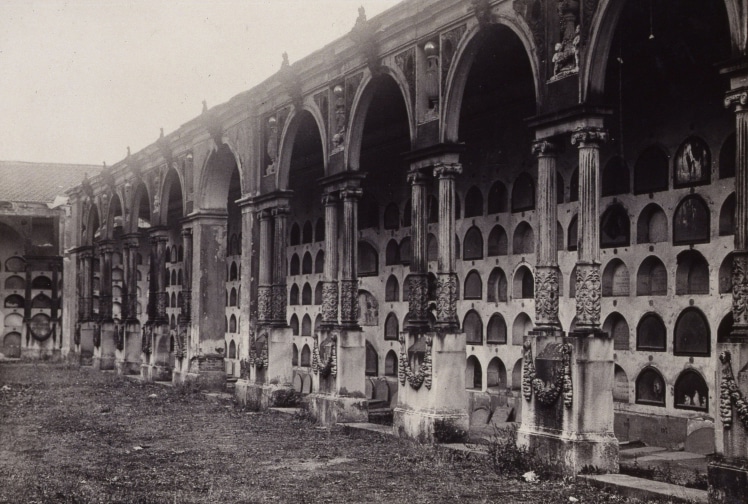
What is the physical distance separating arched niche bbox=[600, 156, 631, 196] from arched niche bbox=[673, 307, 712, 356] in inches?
88.5

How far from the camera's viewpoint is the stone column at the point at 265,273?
61.7 feet

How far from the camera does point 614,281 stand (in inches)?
555

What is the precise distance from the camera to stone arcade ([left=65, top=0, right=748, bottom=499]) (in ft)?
34.9

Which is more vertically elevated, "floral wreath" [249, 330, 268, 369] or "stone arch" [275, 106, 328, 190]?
"stone arch" [275, 106, 328, 190]

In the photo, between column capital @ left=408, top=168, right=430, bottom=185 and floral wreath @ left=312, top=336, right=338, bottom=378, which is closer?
column capital @ left=408, top=168, right=430, bottom=185

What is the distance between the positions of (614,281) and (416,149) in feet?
12.2

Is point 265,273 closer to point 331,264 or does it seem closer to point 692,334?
point 331,264

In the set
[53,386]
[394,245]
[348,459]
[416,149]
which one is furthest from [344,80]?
[53,386]

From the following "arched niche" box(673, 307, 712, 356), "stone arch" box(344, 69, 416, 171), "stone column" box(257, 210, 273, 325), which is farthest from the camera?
"stone column" box(257, 210, 273, 325)

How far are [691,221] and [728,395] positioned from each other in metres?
4.92

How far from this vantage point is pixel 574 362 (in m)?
10.4

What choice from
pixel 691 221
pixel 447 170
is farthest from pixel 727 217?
pixel 447 170

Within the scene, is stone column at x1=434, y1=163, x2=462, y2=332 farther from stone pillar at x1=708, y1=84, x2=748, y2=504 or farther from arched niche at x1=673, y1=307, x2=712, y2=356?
stone pillar at x1=708, y1=84, x2=748, y2=504

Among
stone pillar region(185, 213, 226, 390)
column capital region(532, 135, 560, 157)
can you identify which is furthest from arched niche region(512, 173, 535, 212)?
stone pillar region(185, 213, 226, 390)
